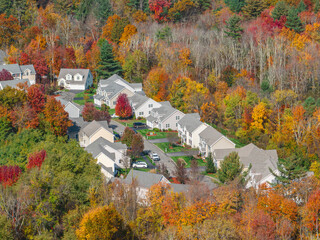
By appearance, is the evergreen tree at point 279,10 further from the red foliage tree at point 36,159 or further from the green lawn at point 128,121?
the red foliage tree at point 36,159

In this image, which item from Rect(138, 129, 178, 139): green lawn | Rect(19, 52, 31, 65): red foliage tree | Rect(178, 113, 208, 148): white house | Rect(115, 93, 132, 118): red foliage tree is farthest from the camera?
Rect(19, 52, 31, 65): red foliage tree

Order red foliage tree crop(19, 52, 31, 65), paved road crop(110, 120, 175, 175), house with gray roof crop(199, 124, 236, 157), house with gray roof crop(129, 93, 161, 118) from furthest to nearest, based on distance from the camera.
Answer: red foliage tree crop(19, 52, 31, 65)
house with gray roof crop(129, 93, 161, 118)
house with gray roof crop(199, 124, 236, 157)
paved road crop(110, 120, 175, 175)

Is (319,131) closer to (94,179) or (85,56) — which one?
(94,179)

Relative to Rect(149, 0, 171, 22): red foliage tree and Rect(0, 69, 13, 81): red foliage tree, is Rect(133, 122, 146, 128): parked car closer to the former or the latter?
Rect(0, 69, 13, 81): red foliage tree

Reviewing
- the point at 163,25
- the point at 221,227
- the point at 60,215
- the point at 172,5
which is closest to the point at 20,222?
the point at 60,215

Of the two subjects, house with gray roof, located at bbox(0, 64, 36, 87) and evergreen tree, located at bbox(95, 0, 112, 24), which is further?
evergreen tree, located at bbox(95, 0, 112, 24)

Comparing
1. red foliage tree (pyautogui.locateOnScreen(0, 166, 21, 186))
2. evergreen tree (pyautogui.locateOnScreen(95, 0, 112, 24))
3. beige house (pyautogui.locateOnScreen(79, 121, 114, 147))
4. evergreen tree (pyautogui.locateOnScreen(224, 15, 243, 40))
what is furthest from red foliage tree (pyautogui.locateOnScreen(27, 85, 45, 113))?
evergreen tree (pyautogui.locateOnScreen(95, 0, 112, 24))

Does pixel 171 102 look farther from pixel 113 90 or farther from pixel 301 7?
pixel 301 7

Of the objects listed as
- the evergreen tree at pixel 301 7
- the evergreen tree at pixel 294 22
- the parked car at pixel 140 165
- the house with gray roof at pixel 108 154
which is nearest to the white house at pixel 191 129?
the parked car at pixel 140 165
